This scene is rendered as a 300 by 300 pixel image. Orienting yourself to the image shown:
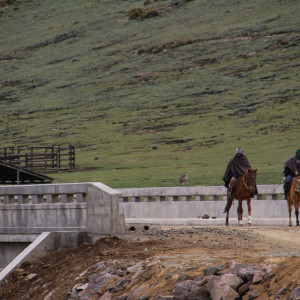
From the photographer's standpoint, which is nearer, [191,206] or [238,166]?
[238,166]

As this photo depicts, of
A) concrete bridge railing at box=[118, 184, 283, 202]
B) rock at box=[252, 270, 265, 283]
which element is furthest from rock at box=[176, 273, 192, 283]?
concrete bridge railing at box=[118, 184, 283, 202]

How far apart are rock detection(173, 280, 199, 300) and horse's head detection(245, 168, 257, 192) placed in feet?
38.5

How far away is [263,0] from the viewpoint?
120 meters

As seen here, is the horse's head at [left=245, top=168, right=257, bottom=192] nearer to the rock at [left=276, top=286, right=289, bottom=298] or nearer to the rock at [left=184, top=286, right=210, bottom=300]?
the rock at [left=184, top=286, right=210, bottom=300]

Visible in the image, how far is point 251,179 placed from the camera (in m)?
23.8

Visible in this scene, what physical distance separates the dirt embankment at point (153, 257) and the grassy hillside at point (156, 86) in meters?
22.8

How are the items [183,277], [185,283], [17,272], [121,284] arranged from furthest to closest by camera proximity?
[17,272], [121,284], [183,277], [185,283]

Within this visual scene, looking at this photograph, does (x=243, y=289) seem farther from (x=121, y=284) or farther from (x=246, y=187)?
(x=246, y=187)

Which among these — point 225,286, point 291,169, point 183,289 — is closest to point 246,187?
point 291,169

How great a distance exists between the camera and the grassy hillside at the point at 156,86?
61.0 metres

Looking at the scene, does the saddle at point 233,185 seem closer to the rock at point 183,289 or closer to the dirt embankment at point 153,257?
the dirt embankment at point 153,257

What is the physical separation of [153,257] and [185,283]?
2.74m

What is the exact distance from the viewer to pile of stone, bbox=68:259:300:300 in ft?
37.4

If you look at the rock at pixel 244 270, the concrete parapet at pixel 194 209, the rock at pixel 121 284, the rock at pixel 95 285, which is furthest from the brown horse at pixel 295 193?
the rock at pixel 244 270
